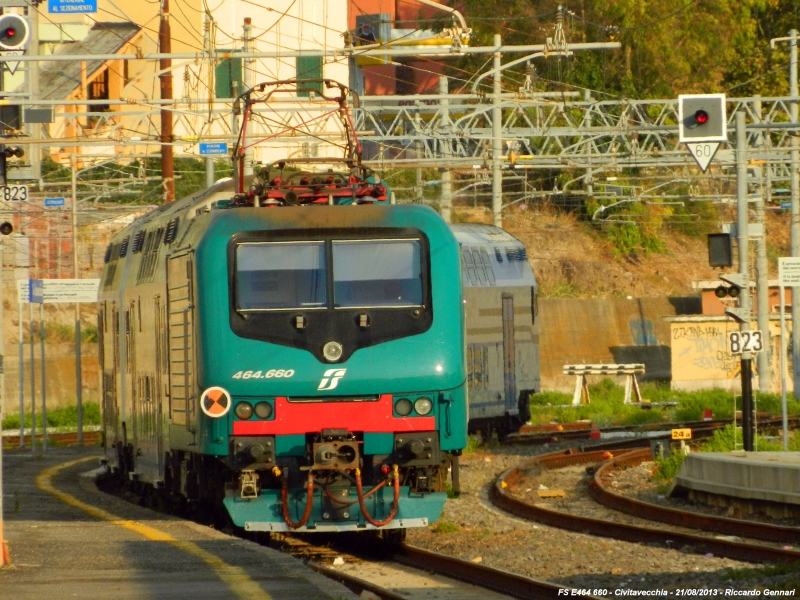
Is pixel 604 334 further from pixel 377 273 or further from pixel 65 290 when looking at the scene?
pixel 377 273

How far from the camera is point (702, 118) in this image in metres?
21.2

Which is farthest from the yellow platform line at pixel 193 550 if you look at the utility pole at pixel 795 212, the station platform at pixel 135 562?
the utility pole at pixel 795 212

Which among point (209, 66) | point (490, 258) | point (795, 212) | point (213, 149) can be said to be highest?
point (209, 66)

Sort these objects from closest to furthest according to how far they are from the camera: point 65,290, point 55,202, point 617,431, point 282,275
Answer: point 282,275
point 65,290
point 617,431
point 55,202

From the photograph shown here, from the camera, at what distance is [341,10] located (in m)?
51.4

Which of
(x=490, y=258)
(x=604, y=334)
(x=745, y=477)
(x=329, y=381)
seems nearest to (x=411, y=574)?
(x=329, y=381)

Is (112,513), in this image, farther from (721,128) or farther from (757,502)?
(721,128)

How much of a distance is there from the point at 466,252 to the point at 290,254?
1209cm

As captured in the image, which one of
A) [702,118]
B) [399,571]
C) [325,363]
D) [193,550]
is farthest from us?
[702,118]

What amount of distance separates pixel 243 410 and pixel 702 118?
37.2 ft

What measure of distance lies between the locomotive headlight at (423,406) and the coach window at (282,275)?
1.18 metres

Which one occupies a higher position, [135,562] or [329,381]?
[329,381]

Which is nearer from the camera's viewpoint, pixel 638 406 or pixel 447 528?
pixel 447 528

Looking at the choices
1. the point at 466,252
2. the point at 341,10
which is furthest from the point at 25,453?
the point at 341,10
